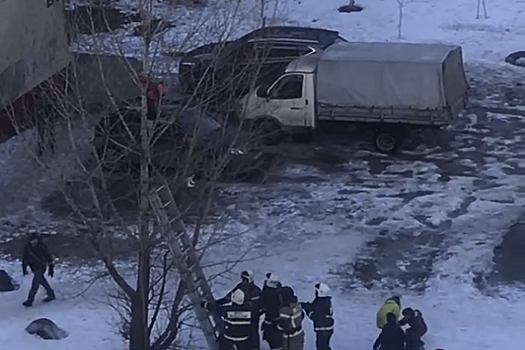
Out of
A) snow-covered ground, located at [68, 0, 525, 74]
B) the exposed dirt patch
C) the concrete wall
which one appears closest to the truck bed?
the concrete wall

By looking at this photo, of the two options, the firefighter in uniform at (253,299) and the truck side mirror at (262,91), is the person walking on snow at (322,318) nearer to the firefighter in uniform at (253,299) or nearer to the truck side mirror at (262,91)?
the firefighter in uniform at (253,299)

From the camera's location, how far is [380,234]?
18406 millimetres

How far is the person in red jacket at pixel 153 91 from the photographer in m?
12.9

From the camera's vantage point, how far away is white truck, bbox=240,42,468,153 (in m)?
21.1

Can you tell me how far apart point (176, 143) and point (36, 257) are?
2408mm

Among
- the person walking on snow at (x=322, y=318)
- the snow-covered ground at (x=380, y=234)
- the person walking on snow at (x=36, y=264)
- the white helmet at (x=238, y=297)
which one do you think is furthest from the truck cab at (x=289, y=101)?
the white helmet at (x=238, y=297)

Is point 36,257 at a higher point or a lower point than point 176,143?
lower

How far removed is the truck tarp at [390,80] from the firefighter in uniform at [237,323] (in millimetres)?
8144

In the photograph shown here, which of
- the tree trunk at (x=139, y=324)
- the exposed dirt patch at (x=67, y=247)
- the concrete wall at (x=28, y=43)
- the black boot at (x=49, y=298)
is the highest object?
the concrete wall at (x=28, y=43)

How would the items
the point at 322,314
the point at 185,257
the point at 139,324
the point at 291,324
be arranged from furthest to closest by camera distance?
1. the point at 322,314
2. the point at 291,324
3. the point at 185,257
4. the point at 139,324

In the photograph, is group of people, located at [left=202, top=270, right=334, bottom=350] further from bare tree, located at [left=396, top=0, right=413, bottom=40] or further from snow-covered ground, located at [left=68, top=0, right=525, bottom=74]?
bare tree, located at [left=396, top=0, right=413, bottom=40]

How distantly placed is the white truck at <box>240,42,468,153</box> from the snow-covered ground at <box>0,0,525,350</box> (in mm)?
570

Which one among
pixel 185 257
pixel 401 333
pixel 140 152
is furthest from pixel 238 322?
pixel 140 152

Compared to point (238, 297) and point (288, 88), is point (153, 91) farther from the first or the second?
point (288, 88)
